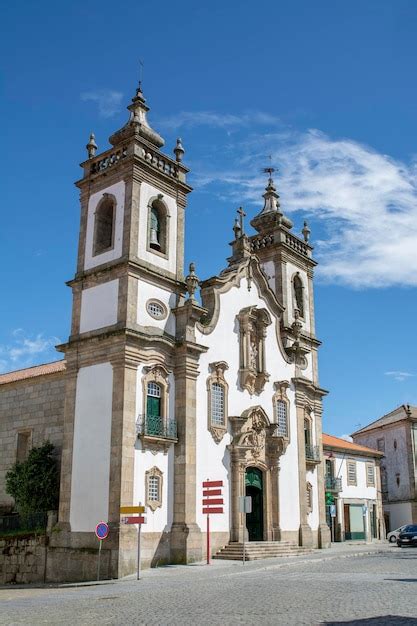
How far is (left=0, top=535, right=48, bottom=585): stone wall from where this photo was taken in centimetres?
2405

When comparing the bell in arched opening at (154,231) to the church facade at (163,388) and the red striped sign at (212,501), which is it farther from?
the red striped sign at (212,501)

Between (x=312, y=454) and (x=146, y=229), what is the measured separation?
14.3 meters

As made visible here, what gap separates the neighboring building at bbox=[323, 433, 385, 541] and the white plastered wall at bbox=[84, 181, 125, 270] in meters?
22.3

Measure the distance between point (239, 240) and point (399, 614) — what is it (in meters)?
22.7

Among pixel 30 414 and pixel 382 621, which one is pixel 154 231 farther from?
pixel 382 621

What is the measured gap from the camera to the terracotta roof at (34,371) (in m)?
30.6

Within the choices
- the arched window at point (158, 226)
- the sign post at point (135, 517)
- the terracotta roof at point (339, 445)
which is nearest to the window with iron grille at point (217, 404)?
the arched window at point (158, 226)

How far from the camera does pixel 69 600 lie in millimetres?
15469

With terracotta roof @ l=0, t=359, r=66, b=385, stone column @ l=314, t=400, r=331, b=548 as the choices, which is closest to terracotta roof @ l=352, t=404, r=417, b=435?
stone column @ l=314, t=400, r=331, b=548

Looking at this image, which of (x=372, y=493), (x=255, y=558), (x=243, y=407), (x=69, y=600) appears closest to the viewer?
(x=69, y=600)

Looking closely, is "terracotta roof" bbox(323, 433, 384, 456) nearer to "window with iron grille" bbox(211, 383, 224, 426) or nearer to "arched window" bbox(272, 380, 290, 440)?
"arched window" bbox(272, 380, 290, 440)

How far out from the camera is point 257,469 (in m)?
29.2

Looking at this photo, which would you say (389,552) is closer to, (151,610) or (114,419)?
(114,419)

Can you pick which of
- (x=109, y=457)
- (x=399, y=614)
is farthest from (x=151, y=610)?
(x=109, y=457)
